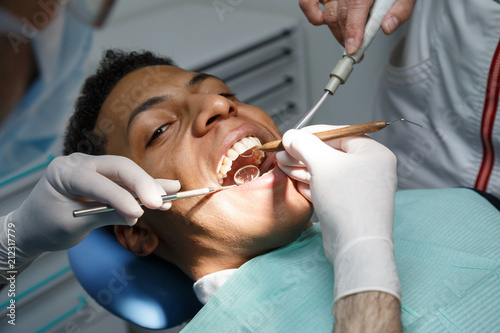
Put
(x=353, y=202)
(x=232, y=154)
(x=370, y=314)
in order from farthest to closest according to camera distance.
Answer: (x=232, y=154)
(x=353, y=202)
(x=370, y=314)

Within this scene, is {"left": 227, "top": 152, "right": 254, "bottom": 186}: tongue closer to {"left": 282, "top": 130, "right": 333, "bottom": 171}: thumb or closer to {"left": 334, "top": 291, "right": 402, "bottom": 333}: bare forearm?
{"left": 282, "top": 130, "right": 333, "bottom": 171}: thumb

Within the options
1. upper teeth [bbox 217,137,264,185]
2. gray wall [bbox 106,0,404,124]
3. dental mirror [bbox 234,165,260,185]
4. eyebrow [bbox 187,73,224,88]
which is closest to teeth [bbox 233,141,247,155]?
upper teeth [bbox 217,137,264,185]

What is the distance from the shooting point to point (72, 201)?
41.9 inches

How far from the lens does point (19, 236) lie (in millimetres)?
1080

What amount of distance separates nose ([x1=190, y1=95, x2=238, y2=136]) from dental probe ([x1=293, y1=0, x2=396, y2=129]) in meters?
0.18

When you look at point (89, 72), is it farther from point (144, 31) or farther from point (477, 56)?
point (477, 56)

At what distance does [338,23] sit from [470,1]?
1.29ft

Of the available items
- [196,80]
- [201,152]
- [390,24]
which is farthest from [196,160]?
[390,24]

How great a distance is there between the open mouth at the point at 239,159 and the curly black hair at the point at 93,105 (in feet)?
1.09

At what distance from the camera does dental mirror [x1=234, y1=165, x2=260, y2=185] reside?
1.28 metres

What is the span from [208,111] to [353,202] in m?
0.43

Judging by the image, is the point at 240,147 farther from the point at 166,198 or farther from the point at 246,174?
the point at 166,198

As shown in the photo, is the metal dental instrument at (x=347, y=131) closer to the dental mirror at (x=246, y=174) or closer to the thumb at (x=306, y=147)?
the thumb at (x=306, y=147)

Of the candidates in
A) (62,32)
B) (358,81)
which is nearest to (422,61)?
(358,81)
